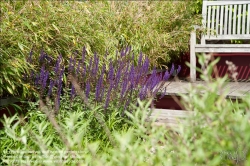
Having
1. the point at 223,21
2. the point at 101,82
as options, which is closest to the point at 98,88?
the point at 101,82

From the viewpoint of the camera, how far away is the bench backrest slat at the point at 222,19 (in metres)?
5.35

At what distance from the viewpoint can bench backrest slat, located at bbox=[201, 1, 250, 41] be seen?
5.35 metres

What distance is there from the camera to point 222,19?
5.49 meters

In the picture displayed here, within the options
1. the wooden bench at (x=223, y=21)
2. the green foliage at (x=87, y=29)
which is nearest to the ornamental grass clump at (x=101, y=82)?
the green foliage at (x=87, y=29)

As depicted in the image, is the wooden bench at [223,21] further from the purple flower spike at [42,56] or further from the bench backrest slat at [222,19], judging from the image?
the purple flower spike at [42,56]

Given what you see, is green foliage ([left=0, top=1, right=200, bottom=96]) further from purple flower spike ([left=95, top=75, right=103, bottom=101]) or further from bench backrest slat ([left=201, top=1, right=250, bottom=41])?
purple flower spike ([left=95, top=75, right=103, bottom=101])

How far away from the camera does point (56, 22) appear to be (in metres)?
3.33

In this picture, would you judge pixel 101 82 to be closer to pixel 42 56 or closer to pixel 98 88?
pixel 98 88

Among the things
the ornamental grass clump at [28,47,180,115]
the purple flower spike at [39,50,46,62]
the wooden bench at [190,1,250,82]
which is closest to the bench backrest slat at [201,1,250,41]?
the wooden bench at [190,1,250,82]

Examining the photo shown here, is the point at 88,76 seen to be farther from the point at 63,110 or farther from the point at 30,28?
the point at 30,28

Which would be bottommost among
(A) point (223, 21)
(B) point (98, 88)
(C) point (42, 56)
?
(A) point (223, 21)

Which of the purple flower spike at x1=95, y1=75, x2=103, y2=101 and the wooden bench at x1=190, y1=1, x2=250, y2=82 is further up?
the purple flower spike at x1=95, y1=75, x2=103, y2=101

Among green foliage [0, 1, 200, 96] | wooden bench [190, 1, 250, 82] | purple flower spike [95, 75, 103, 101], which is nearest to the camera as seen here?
purple flower spike [95, 75, 103, 101]

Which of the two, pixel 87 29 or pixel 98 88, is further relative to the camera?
pixel 87 29
